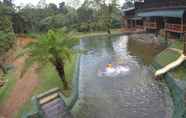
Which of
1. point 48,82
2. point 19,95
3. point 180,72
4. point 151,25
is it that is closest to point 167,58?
point 180,72

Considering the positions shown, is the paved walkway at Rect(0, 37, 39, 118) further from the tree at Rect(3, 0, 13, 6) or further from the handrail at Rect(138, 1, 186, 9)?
the tree at Rect(3, 0, 13, 6)

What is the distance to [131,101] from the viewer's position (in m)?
11.6

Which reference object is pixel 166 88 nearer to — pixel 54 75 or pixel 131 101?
pixel 131 101

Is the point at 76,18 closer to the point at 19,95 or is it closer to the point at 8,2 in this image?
the point at 8,2

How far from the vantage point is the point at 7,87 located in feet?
46.9

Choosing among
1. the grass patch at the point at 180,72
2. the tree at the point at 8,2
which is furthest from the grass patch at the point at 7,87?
the tree at the point at 8,2

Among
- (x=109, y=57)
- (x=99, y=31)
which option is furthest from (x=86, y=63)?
(x=99, y=31)

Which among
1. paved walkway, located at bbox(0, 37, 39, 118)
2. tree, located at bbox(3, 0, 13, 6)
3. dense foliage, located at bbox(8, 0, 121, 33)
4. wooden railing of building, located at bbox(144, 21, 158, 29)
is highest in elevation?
tree, located at bbox(3, 0, 13, 6)

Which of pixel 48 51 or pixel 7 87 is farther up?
pixel 48 51

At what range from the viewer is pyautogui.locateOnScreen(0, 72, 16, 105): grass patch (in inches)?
499

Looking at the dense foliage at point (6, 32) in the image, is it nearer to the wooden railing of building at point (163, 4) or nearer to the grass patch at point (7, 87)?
the grass patch at point (7, 87)

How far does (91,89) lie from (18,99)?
4.19 meters

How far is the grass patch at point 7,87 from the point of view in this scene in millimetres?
12681

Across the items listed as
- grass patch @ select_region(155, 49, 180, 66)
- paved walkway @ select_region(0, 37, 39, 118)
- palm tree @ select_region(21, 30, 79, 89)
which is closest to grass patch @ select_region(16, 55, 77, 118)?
paved walkway @ select_region(0, 37, 39, 118)
